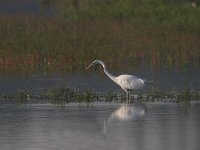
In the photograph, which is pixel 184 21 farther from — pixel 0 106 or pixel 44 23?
pixel 0 106

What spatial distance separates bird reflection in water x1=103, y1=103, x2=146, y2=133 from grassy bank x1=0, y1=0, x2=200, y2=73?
7.06 metres

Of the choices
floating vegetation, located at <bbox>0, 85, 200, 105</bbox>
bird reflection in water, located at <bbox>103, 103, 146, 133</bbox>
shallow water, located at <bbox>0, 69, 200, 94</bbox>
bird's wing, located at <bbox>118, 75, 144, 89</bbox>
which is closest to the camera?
bird reflection in water, located at <bbox>103, 103, 146, 133</bbox>

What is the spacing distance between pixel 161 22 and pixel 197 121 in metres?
17.7

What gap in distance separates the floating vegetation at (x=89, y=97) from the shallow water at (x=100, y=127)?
2.06 feet

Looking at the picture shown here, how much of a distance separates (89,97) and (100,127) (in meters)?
3.78

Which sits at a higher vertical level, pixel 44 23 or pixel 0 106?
pixel 44 23

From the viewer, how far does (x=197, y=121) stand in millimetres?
17078

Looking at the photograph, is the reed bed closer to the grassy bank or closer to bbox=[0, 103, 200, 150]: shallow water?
the grassy bank

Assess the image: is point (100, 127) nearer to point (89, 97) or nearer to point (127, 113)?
point (127, 113)

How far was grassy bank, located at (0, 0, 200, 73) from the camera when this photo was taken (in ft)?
87.2

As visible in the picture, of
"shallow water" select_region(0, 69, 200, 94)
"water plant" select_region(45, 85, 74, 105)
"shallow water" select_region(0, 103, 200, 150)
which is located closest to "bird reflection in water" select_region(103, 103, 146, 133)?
"shallow water" select_region(0, 103, 200, 150)

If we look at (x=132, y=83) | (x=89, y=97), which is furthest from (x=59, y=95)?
(x=132, y=83)

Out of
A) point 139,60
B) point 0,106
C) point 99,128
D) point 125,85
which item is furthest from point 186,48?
point 99,128

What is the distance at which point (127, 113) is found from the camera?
18281 mm
